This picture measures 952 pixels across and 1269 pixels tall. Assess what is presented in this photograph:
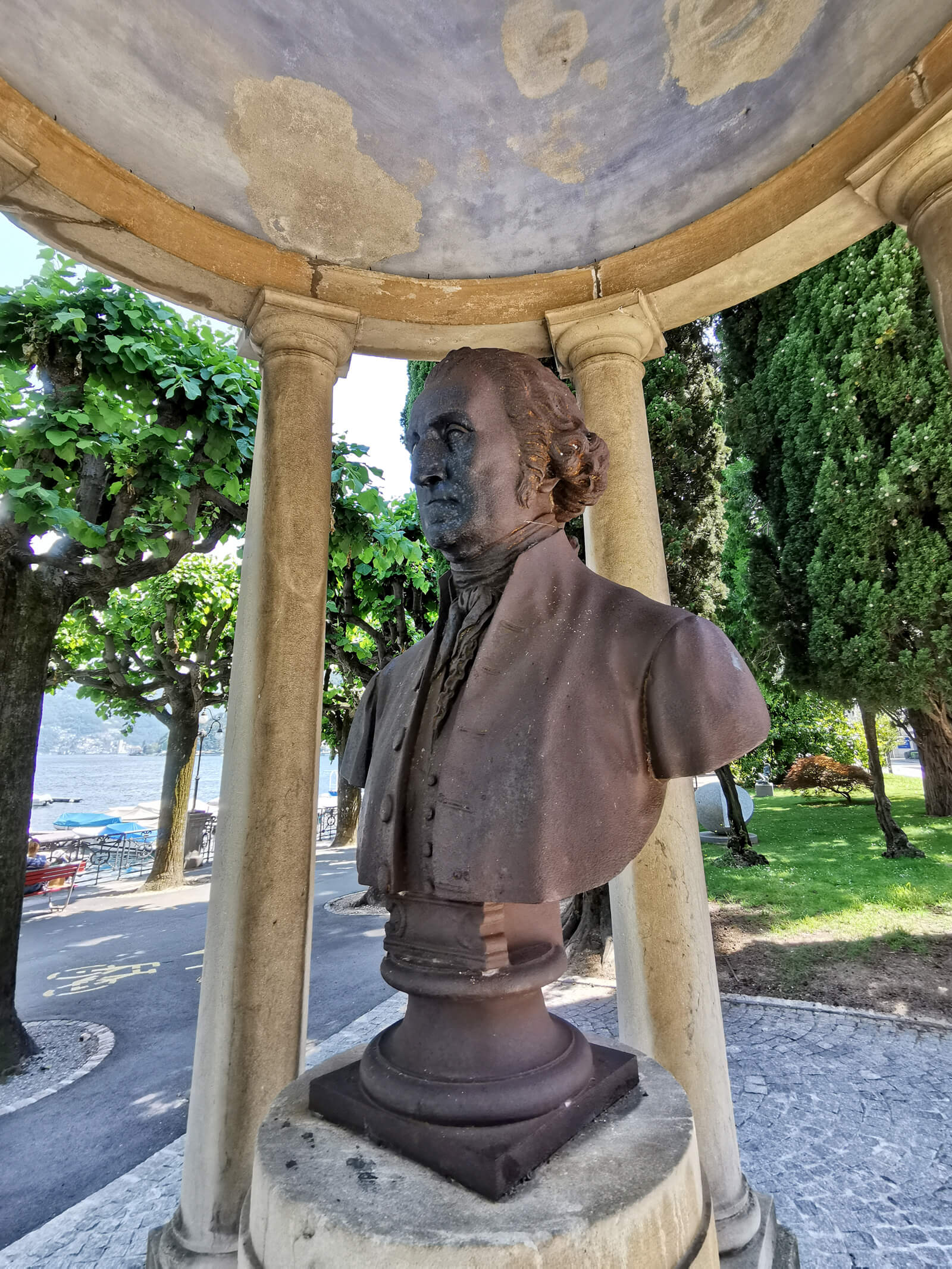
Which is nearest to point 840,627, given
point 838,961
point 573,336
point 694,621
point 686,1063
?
point 838,961

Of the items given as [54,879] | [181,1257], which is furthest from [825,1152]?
[54,879]

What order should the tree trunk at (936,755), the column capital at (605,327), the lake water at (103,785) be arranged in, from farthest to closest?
the lake water at (103,785) < the tree trunk at (936,755) < the column capital at (605,327)

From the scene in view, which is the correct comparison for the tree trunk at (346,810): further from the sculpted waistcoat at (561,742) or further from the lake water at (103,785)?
the sculpted waistcoat at (561,742)

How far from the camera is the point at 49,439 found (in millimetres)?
6129

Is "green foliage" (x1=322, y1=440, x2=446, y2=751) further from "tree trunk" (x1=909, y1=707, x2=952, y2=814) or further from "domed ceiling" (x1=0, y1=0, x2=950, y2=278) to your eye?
"tree trunk" (x1=909, y1=707, x2=952, y2=814)

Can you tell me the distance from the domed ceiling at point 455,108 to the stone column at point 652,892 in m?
0.80

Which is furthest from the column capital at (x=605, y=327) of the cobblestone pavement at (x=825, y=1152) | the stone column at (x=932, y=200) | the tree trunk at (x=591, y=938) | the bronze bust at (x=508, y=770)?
the tree trunk at (x=591, y=938)

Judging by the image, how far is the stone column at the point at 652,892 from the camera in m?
3.33

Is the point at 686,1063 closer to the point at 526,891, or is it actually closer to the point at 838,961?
the point at 526,891

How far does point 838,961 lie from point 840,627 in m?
A: 4.65

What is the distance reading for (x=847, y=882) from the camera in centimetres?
1205

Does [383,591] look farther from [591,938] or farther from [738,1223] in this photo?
[738,1223]

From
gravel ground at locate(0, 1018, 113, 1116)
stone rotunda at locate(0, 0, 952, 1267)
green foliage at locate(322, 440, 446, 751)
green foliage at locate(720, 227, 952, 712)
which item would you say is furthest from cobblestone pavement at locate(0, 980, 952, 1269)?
green foliage at locate(322, 440, 446, 751)

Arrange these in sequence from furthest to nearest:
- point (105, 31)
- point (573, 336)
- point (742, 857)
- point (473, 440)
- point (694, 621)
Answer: point (742, 857)
point (573, 336)
point (105, 31)
point (473, 440)
point (694, 621)
